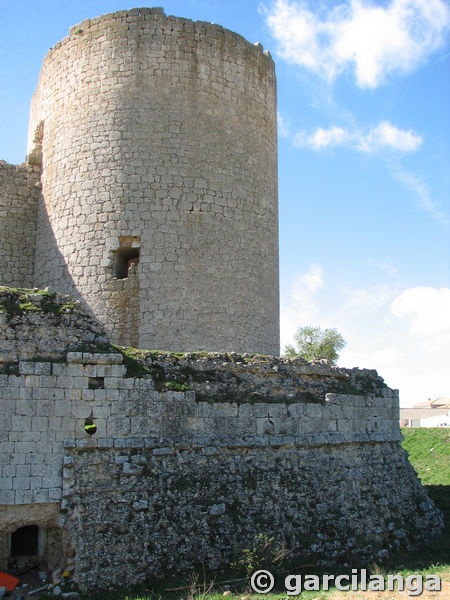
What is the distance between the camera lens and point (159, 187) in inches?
480

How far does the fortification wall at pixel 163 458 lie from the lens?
758cm

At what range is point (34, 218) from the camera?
13711 millimetres

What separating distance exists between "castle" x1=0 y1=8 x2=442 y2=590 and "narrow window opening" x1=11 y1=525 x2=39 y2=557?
3cm

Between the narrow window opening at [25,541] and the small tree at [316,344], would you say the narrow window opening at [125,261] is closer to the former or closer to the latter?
the narrow window opening at [25,541]

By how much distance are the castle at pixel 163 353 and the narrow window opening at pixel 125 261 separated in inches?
2.6

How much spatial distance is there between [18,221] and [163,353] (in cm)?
664

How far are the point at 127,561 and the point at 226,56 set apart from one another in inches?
410

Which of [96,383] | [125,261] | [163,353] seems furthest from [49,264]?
[96,383]

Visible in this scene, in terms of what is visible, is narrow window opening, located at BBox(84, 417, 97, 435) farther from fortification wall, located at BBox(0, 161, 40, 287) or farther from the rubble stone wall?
fortification wall, located at BBox(0, 161, 40, 287)

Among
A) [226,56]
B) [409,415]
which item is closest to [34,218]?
[226,56]

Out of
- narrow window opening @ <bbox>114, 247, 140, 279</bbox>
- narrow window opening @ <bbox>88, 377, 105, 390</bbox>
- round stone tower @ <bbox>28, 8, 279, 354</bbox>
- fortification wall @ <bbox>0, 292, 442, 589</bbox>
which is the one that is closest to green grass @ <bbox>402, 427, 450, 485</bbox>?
round stone tower @ <bbox>28, 8, 279, 354</bbox>

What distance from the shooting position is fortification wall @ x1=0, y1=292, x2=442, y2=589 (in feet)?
24.9

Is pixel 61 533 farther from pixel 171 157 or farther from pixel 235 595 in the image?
pixel 171 157

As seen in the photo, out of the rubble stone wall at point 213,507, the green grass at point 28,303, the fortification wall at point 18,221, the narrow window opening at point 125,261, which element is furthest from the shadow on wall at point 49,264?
the rubble stone wall at point 213,507
